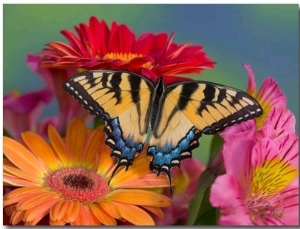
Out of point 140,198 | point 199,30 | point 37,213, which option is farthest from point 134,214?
point 199,30

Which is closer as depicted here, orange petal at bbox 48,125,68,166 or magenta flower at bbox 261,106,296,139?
magenta flower at bbox 261,106,296,139

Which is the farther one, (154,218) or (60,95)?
(60,95)

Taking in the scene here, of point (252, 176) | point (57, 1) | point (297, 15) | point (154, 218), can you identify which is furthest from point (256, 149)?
point (57, 1)

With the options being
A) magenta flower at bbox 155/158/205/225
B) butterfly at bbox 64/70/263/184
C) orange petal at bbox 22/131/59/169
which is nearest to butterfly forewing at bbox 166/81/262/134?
butterfly at bbox 64/70/263/184

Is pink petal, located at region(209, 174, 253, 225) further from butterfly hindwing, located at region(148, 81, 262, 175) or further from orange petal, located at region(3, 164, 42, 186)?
orange petal, located at region(3, 164, 42, 186)

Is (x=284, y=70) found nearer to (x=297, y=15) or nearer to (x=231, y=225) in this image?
(x=297, y=15)

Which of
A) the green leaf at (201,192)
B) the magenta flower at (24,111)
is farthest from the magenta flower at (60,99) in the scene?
the green leaf at (201,192)
